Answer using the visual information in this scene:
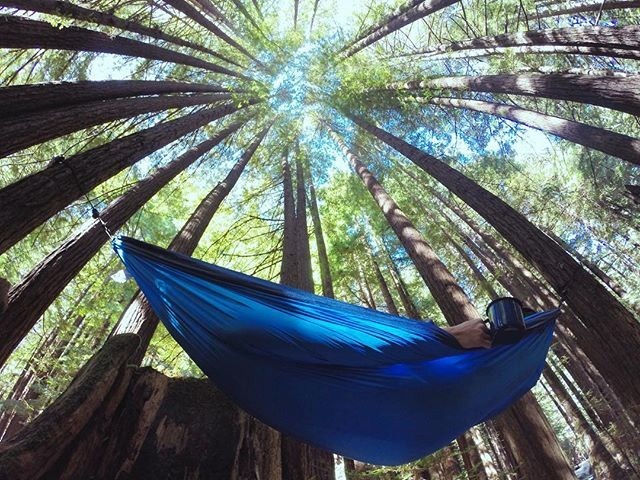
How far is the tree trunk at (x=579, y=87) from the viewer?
2.99 metres

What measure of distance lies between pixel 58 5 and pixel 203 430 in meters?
3.95

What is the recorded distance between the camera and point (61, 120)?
127 inches

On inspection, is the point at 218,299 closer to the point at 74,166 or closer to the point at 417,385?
the point at 417,385

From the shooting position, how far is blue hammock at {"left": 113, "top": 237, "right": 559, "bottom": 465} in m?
2.13

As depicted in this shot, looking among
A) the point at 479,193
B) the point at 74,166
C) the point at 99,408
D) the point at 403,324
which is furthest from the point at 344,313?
the point at 479,193

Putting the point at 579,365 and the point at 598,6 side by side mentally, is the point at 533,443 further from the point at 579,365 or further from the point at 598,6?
the point at 579,365

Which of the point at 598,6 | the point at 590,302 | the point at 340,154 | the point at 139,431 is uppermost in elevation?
the point at 340,154

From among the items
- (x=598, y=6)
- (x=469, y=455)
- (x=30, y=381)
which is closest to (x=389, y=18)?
(x=598, y=6)

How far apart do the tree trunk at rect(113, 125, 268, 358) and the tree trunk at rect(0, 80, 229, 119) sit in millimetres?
1589

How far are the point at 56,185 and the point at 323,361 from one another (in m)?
2.19

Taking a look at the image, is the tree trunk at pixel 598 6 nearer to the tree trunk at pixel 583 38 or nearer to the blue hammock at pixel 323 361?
the tree trunk at pixel 583 38

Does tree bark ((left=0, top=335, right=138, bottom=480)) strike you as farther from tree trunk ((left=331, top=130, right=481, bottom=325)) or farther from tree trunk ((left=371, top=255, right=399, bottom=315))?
tree trunk ((left=371, top=255, right=399, bottom=315))

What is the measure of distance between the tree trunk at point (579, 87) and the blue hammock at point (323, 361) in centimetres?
215

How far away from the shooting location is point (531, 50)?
5020mm
